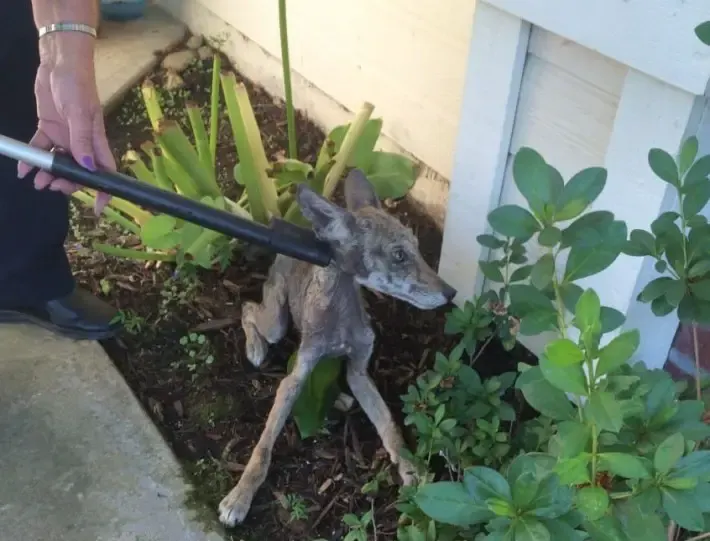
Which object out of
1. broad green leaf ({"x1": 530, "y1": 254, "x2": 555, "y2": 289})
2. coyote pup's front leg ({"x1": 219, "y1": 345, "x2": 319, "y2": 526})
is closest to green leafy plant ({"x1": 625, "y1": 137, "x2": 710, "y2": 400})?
broad green leaf ({"x1": 530, "y1": 254, "x2": 555, "y2": 289})

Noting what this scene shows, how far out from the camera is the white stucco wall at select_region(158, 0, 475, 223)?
2039 millimetres

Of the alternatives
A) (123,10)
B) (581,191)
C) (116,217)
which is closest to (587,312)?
(581,191)

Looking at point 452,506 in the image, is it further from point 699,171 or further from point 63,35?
point 63,35

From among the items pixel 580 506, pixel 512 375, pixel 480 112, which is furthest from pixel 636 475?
pixel 480 112

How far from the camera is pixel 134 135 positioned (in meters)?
2.67

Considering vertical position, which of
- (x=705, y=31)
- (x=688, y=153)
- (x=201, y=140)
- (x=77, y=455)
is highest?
(x=705, y=31)

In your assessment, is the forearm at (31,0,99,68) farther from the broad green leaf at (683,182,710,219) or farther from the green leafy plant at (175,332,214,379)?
the broad green leaf at (683,182,710,219)

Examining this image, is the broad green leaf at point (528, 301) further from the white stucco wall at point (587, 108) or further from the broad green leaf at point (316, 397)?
the broad green leaf at point (316, 397)

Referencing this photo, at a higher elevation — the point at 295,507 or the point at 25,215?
the point at 25,215

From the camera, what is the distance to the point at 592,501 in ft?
2.76

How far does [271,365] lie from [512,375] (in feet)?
2.07

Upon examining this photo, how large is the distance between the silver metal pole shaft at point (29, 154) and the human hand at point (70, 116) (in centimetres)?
5

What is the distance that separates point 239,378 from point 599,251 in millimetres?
1084

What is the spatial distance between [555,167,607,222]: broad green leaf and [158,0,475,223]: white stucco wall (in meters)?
0.98
